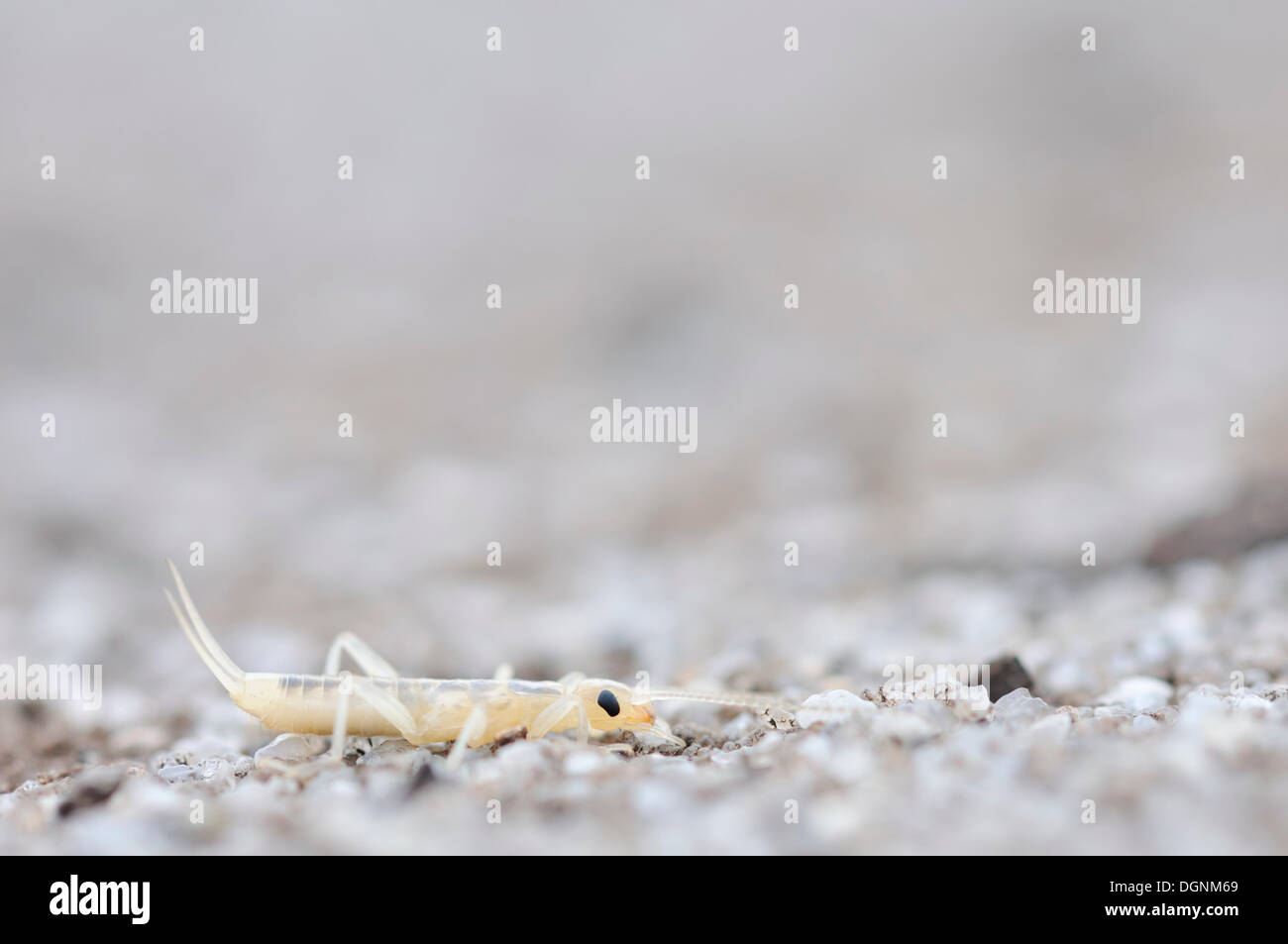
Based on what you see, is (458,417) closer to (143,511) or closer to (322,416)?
(322,416)

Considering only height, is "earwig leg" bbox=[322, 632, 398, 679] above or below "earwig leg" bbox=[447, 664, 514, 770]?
above

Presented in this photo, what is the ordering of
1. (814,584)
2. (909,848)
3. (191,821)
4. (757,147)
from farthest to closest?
(757,147) → (814,584) → (191,821) → (909,848)

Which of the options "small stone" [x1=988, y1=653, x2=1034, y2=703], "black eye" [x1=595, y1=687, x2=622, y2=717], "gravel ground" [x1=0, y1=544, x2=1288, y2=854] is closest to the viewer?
"gravel ground" [x1=0, y1=544, x2=1288, y2=854]

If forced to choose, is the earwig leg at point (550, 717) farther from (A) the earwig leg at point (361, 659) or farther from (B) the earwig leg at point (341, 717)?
(B) the earwig leg at point (341, 717)

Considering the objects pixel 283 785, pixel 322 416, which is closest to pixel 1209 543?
pixel 283 785

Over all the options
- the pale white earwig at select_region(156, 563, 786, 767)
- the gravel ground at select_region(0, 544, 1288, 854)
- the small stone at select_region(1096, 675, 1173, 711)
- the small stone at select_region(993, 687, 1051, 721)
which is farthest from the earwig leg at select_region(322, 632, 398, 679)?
the small stone at select_region(1096, 675, 1173, 711)

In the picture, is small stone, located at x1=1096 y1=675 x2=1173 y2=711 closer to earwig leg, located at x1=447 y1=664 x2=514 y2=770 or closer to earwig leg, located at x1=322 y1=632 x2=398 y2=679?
earwig leg, located at x1=447 y1=664 x2=514 y2=770
